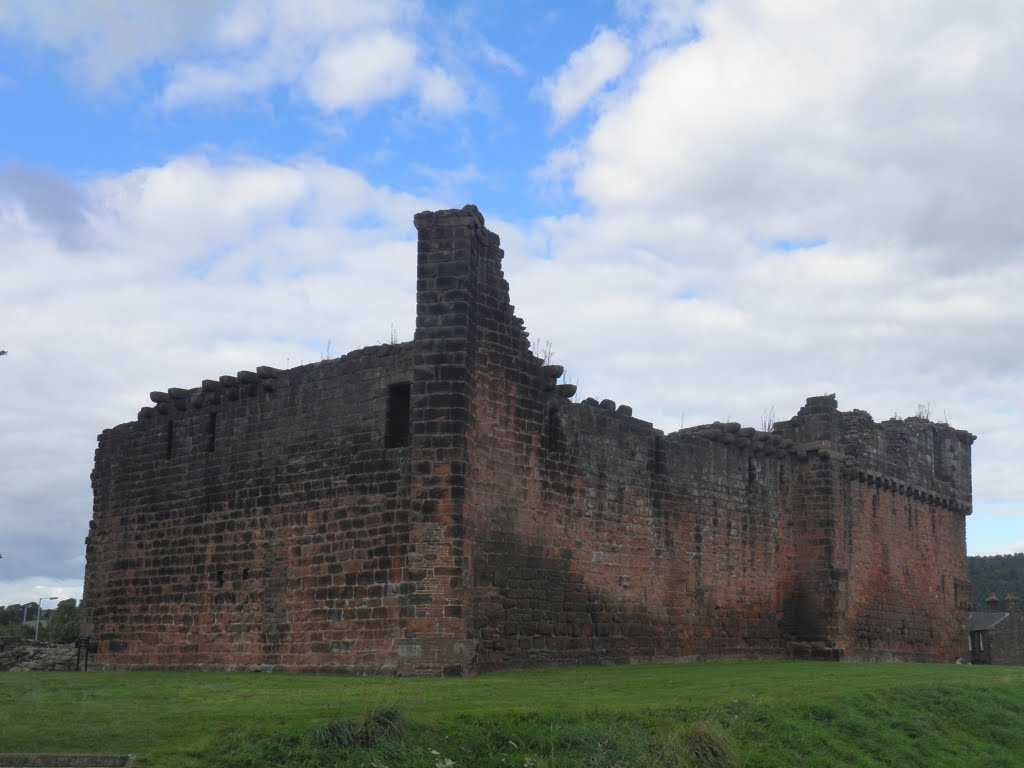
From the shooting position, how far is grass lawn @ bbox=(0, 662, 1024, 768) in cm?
1188

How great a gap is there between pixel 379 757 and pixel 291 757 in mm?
867

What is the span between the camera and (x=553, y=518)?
21.2 m

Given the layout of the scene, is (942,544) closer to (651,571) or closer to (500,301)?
(651,571)

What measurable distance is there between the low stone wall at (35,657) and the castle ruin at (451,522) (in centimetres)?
149

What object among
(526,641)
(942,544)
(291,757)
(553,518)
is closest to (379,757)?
(291,757)

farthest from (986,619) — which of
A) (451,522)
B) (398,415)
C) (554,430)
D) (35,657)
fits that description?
(451,522)

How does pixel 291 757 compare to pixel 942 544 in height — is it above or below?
below

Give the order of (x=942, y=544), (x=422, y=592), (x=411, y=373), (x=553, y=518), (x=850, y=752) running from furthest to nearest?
(x=942, y=544) → (x=553, y=518) → (x=411, y=373) → (x=422, y=592) → (x=850, y=752)

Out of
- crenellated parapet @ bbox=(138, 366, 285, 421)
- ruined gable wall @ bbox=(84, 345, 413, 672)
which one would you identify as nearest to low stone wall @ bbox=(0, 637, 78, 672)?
ruined gable wall @ bbox=(84, 345, 413, 672)

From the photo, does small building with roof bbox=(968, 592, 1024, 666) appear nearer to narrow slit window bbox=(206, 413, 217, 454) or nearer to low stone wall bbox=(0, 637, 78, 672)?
low stone wall bbox=(0, 637, 78, 672)

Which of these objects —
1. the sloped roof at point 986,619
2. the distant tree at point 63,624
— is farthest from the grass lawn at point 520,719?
the sloped roof at point 986,619

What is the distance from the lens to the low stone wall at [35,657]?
83.9ft

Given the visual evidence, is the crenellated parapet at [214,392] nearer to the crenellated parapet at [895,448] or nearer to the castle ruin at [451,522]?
the castle ruin at [451,522]

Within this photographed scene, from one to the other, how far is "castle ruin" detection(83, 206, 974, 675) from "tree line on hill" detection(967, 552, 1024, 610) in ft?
186
